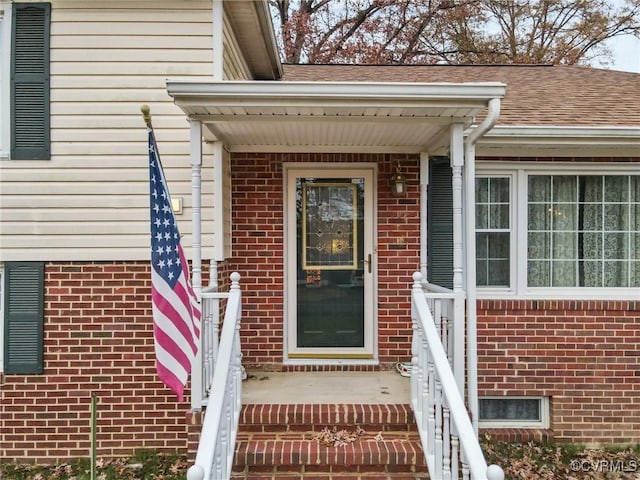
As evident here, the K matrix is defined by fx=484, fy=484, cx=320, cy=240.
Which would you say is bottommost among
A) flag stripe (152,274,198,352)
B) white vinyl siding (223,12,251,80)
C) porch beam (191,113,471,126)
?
flag stripe (152,274,198,352)

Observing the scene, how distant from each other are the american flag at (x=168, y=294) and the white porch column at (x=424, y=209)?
2751 mm

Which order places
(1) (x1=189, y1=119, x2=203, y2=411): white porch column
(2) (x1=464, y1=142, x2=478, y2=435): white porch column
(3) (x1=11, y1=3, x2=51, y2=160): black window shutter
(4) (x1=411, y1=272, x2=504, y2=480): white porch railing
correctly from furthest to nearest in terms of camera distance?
(3) (x1=11, y1=3, x2=51, y2=160): black window shutter → (2) (x1=464, y1=142, x2=478, y2=435): white porch column → (1) (x1=189, y1=119, x2=203, y2=411): white porch column → (4) (x1=411, y1=272, x2=504, y2=480): white porch railing

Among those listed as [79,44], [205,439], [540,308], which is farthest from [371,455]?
[79,44]

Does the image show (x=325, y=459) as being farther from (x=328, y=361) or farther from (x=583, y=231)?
(x=583, y=231)

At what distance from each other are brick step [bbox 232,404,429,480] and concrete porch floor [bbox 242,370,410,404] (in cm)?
16

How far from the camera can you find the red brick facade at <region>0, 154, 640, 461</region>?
439 cm

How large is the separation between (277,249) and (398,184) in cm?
143

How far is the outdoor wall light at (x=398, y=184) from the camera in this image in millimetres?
4945

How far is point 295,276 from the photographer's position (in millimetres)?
5172

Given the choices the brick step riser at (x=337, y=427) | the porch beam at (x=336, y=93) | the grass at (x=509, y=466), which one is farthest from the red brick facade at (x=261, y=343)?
the porch beam at (x=336, y=93)

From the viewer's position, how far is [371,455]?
11.6 ft

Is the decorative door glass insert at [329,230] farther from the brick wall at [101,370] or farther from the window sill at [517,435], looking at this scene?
the window sill at [517,435]

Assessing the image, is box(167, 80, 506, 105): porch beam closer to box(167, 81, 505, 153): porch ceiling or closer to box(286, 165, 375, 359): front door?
box(167, 81, 505, 153): porch ceiling

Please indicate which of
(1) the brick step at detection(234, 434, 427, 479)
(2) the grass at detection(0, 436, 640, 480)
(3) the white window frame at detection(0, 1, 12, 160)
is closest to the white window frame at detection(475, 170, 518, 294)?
(2) the grass at detection(0, 436, 640, 480)
